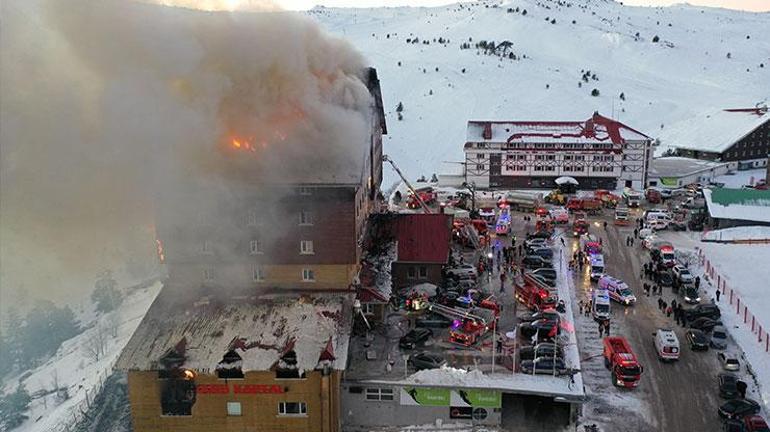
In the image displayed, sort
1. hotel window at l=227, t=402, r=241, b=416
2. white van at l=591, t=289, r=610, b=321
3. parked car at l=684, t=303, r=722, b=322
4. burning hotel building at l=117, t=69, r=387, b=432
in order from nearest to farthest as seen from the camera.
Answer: burning hotel building at l=117, t=69, r=387, b=432 → hotel window at l=227, t=402, r=241, b=416 → white van at l=591, t=289, r=610, b=321 → parked car at l=684, t=303, r=722, b=322

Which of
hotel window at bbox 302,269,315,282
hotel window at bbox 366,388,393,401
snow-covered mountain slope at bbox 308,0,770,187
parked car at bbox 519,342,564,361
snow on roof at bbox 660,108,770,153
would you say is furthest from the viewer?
snow-covered mountain slope at bbox 308,0,770,187

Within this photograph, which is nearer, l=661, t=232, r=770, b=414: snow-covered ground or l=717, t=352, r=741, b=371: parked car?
l=717, t=352, r=741, b=371: parked car

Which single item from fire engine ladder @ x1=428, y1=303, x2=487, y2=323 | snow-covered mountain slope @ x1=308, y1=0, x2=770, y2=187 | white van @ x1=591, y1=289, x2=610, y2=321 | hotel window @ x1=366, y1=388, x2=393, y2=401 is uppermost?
snow-covered mountain slope @ x1=308, y1=0, x2=770, y2=187

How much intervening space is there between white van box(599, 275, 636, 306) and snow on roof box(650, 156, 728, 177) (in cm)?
3150

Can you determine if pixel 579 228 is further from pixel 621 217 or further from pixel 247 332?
pixel 247 332

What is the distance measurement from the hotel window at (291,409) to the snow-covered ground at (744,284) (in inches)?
699

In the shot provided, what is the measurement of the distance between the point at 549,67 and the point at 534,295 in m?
95.2

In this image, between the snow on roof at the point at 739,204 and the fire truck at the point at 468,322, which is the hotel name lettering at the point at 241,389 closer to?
the fire truck at the point at 468,322

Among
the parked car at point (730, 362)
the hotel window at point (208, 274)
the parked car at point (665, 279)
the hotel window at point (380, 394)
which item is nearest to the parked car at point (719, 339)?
the parked car at point (730, 362)

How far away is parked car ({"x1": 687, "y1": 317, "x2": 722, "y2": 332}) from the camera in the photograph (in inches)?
1298

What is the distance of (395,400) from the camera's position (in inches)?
1027

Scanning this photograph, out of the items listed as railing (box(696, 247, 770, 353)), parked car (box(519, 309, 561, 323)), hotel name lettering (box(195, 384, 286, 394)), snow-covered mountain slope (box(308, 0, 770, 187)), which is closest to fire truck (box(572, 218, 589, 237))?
railing (box(696, 247, 770, 353))

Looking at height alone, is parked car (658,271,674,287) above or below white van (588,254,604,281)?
below

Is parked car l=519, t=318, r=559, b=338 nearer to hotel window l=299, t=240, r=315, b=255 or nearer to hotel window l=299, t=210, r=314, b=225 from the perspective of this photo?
hotel window l=299, t=240, r=315, b=255
